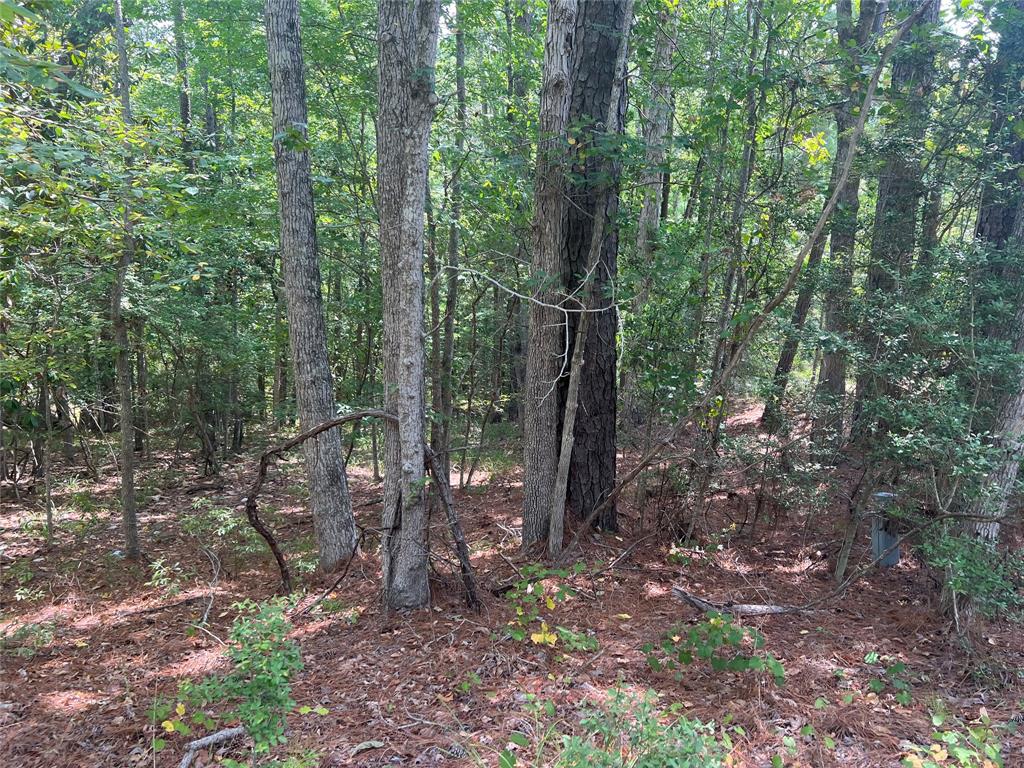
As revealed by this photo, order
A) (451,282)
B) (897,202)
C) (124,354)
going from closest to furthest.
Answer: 1. (897,202)
2. (124,354)
3. (451,282)

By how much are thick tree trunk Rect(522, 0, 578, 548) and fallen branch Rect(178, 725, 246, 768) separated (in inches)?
127

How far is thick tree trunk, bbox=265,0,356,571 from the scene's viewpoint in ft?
18.3

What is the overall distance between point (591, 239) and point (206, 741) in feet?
15.9

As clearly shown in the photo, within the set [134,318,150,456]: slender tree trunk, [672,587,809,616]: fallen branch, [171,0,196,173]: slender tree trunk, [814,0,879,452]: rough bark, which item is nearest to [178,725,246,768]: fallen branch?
[672,587,809,616]: fallen branch

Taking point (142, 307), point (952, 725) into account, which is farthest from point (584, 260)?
point (142, 307)

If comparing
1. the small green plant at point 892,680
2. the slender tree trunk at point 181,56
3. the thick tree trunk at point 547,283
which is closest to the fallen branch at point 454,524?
the thick tree trunk at point 547,283

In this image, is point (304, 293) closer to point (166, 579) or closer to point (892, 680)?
point (166, 579)

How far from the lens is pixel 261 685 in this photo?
10.7 feet

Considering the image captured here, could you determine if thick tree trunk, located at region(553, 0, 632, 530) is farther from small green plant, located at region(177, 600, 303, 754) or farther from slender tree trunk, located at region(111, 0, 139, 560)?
slender tree trunk, located at region(111, 0, 139, 560)

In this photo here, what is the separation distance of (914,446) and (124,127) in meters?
6.48

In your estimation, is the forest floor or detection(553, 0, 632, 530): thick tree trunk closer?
the forest floor

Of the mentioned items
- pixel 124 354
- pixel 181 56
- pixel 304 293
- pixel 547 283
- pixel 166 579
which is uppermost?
pixel 181 56

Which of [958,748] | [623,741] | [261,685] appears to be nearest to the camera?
[958,748]

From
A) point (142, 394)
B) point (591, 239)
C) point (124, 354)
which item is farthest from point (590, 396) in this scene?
point (142, 394)
